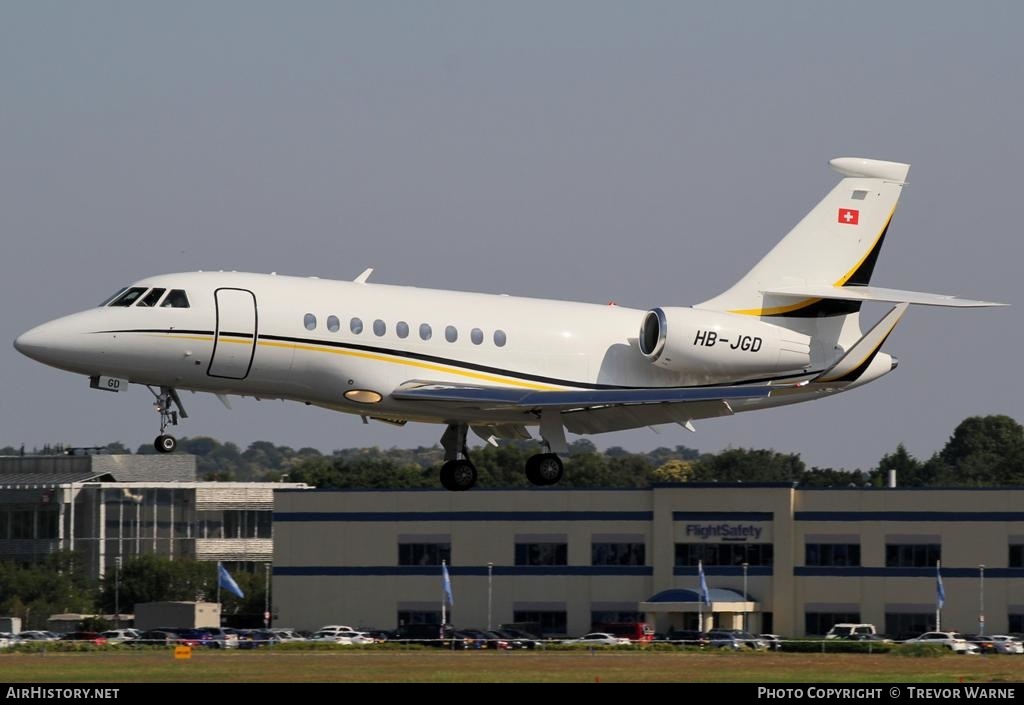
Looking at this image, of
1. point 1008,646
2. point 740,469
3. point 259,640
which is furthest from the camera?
point 740,469

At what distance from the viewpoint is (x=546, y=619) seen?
7519 cm

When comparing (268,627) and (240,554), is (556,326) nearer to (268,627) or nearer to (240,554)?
(268,627)

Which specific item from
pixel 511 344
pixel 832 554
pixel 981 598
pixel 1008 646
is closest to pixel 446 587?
pixel 832 554

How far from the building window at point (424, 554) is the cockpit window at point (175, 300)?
42.0 meters

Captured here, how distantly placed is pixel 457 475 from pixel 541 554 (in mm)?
38093

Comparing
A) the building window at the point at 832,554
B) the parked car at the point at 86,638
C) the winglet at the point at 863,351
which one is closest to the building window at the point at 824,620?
the building window at the point at 832,554

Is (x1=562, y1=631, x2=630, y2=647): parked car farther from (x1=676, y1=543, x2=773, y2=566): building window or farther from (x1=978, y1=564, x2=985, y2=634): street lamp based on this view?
(x1=978, y1=564, x2=985, y2=634): street lamp

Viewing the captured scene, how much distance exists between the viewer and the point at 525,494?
3014 inches

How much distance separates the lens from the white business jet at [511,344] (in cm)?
3488

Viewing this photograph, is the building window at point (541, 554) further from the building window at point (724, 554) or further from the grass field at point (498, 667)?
the grass field at point (498, 667)

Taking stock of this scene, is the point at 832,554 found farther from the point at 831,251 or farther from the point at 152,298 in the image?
the point at 152,298

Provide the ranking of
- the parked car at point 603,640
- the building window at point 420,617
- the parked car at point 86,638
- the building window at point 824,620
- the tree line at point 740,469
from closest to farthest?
1. the parked car at point 603,640
2. the parked car at point 86,638
3. the building window at point 824,620
4. the building window at point 420,617
5. the tree line at point 740,469

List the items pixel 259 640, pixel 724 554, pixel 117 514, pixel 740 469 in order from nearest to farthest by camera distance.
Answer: pixel 259 640 < pixel 724 554 < pixel 117 514 < pixel 740 469
